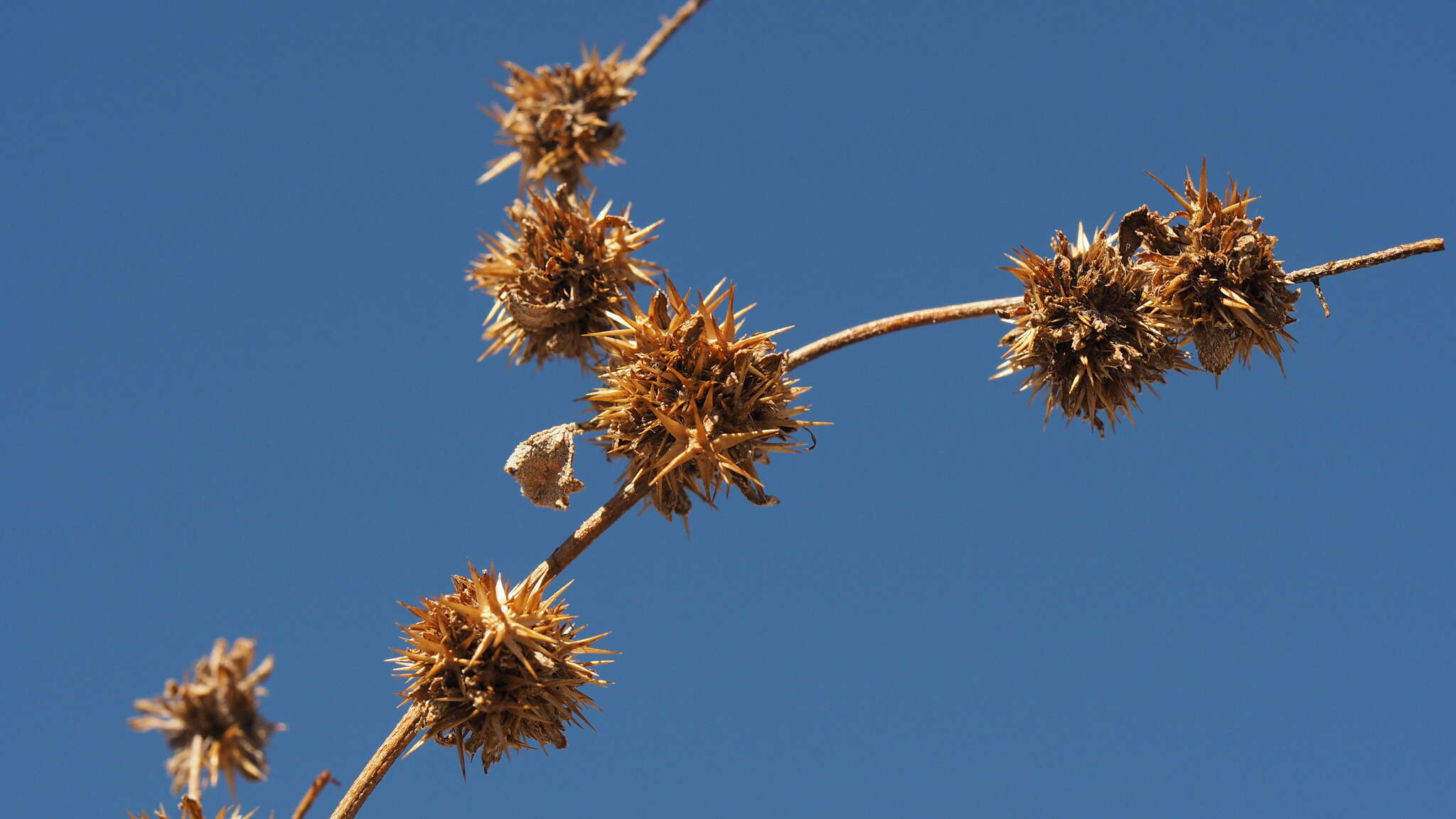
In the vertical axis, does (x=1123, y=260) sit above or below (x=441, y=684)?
above

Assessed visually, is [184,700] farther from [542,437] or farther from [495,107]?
[495,107]

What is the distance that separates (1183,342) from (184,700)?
3033mm

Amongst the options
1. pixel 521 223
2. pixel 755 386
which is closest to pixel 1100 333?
pixel 755 386

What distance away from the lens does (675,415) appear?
371cm

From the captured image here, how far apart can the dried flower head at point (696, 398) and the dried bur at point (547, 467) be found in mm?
216

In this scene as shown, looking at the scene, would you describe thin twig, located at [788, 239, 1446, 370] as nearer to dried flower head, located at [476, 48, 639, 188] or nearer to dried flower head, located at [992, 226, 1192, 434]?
dried flower head, located at [992, 226, 1192, 434]

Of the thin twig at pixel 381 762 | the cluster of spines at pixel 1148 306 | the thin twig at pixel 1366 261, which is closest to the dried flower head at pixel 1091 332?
the cluster of spines at pixel 1148 306

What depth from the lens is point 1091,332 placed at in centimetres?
373

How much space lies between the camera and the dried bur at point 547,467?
399 cm

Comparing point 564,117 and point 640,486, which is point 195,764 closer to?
point 640,486

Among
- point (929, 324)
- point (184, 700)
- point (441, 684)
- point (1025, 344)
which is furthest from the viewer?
point (929, 324)

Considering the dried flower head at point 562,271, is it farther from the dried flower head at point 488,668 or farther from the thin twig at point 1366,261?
the thin twig at point 1366,261

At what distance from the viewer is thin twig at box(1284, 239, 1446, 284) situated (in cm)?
360

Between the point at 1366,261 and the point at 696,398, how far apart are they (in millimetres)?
2017
